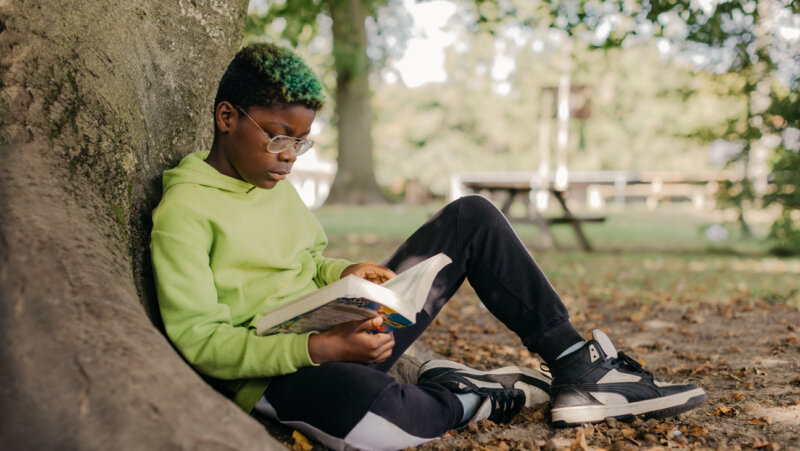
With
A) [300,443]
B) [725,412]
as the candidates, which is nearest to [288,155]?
[300,443]

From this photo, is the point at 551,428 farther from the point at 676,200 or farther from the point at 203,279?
the point at 676,200

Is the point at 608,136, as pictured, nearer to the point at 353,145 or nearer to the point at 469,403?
the point at 353,145

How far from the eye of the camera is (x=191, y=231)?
206cm

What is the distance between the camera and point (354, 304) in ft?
5.89

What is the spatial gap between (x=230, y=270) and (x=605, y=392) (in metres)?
1.33

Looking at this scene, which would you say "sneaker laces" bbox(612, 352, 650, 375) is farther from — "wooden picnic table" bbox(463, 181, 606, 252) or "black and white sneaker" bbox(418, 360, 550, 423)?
"wooden picnic table" bbox(463, 181, 606, 252)

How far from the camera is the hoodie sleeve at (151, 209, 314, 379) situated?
194cm

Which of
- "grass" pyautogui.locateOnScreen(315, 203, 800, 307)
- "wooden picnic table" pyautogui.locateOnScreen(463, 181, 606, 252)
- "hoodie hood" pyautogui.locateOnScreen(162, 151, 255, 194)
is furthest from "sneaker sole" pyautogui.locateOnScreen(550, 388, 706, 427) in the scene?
"wooden picnic table" pyautogui.locateOnScreen(463, 181, 606, 252)

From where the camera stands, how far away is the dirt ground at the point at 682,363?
217cm

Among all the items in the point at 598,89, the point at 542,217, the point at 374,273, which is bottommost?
the point at 542,217

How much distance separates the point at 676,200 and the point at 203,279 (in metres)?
26.1

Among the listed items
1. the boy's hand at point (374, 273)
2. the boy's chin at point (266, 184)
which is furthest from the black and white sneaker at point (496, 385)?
the boy's chin at point (266, 184)

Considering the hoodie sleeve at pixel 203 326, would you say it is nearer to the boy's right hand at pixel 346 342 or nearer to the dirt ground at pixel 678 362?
the boy's right hand at pixel 346 342

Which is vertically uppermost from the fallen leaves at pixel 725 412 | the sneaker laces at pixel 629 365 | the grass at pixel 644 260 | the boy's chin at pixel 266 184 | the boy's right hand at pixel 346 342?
the boy's chin at pixel 266 184
